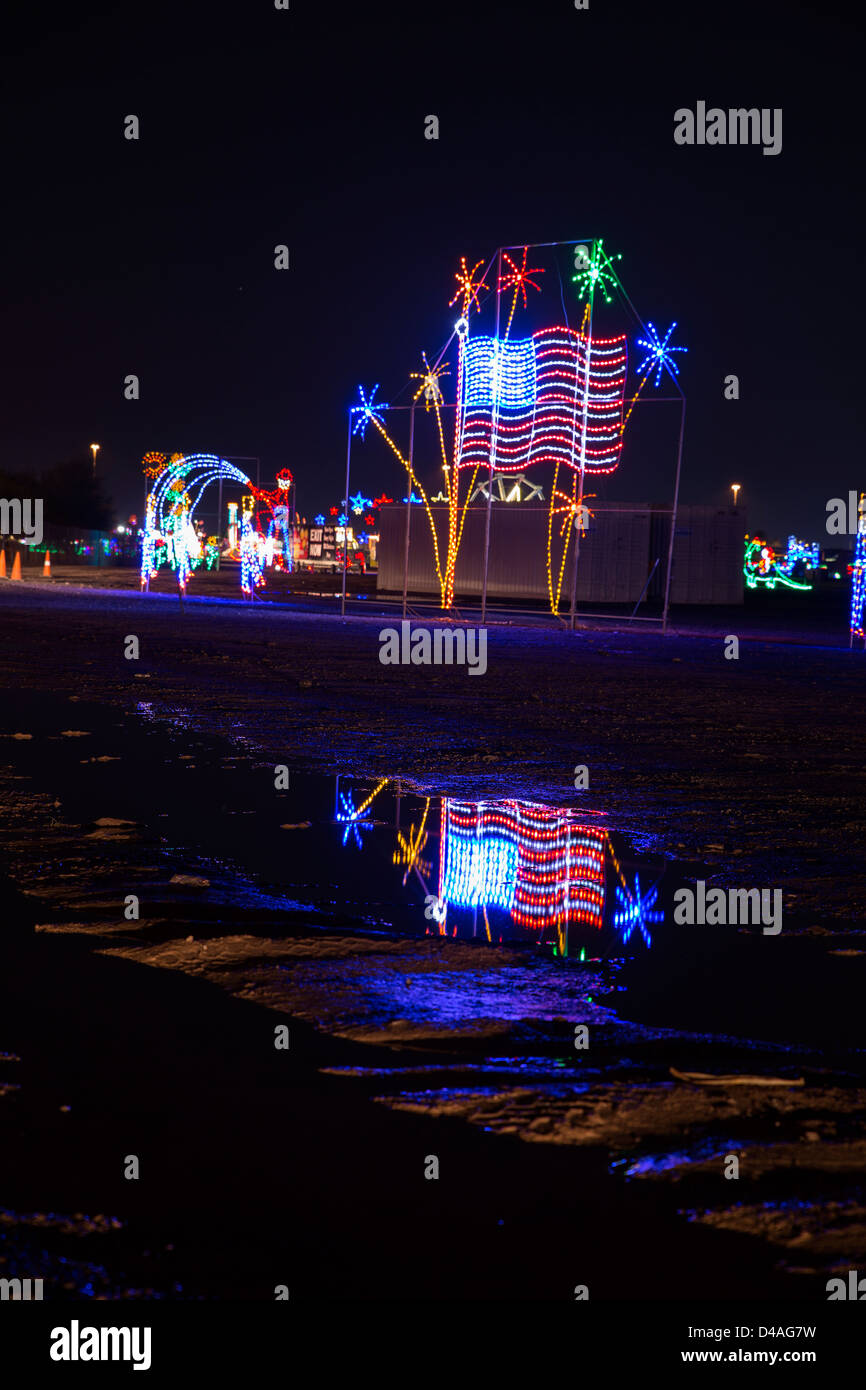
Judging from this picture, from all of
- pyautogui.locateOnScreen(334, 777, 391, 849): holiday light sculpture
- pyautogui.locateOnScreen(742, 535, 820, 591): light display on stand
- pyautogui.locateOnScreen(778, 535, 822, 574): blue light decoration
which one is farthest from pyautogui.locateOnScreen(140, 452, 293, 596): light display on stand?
pyautogui.locateOnScreen(778, 535, 822, 574): blue light decoration

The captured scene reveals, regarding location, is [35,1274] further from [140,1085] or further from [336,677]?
[336,677]

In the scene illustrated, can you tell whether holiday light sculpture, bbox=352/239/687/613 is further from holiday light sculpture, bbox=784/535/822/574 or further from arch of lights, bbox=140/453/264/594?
holiday light sculpture, bbox=784/535/822/574

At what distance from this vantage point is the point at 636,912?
561cm

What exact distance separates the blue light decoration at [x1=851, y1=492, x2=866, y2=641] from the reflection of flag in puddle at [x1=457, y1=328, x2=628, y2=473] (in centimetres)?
470

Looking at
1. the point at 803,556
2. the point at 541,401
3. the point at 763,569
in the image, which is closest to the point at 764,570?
the point at 763,569

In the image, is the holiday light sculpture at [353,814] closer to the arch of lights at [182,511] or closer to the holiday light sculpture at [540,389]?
the holiday light sculpture at [540,389]

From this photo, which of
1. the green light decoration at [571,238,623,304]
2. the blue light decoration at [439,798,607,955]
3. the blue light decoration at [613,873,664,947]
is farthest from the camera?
the green light decoration at [571,238,623,304]

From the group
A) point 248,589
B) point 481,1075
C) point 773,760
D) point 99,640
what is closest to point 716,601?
point 248,589

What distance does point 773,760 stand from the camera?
999cm

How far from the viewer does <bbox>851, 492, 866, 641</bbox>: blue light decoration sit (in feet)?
78.4

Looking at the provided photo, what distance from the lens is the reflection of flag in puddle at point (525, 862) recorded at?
568 cm

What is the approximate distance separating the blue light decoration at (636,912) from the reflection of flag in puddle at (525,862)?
0.09 metres

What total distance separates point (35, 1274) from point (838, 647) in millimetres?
24245

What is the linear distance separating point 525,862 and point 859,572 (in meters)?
21.5
